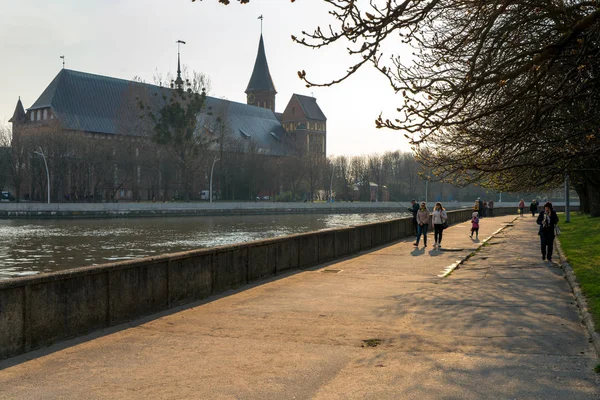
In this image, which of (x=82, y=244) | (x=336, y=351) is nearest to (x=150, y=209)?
(x=82, y=244)

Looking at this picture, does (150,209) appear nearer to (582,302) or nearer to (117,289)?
(117,289)

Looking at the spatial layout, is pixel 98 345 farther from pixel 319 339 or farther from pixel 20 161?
pixel 20 161

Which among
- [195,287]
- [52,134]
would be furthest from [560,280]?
[52,134]

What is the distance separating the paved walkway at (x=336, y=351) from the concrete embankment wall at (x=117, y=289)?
1.06ft

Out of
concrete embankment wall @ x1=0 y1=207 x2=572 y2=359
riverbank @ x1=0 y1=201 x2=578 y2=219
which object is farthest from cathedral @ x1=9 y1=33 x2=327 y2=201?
concrete embankment wall @ x1=0 y1=207 x2=572 y2=359

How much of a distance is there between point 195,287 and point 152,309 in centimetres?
142

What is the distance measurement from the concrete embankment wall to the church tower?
139 metres

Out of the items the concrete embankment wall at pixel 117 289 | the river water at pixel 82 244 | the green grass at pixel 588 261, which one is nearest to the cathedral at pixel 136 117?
the river water at pixel 82 244

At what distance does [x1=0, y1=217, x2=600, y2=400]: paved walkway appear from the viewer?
650cm

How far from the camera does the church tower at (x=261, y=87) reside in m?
152

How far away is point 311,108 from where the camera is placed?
166m

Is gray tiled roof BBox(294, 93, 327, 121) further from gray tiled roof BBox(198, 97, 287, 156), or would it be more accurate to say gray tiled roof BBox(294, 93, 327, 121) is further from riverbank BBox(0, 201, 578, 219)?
riverbank BBox(0, 201, 578, 219)

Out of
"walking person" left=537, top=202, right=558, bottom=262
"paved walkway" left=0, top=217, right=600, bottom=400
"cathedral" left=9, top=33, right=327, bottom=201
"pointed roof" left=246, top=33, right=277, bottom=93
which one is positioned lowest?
"paved walkway" left=0, top=217, right=600, bottom=400

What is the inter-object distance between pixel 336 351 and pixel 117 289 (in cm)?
369
